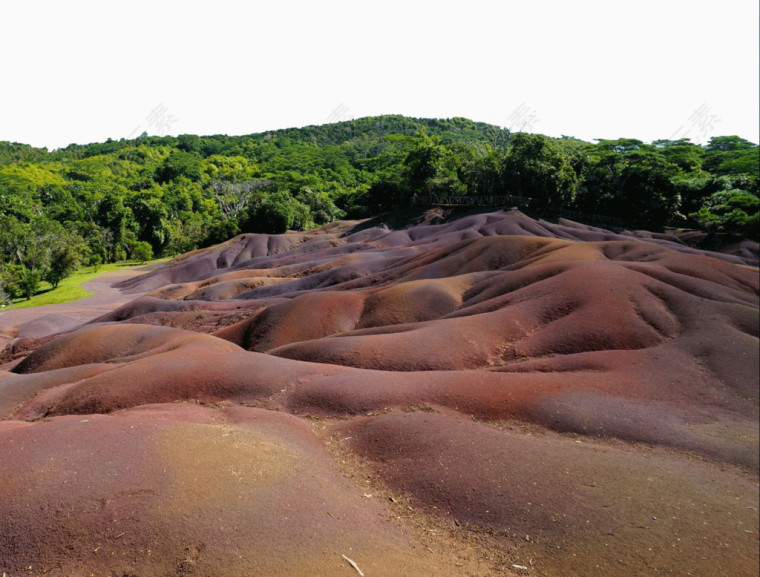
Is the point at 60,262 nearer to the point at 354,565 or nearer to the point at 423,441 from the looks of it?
the point at 423,441

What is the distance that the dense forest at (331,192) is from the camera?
50.2 metres

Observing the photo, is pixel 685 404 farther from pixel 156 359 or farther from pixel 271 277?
pixel 271 277

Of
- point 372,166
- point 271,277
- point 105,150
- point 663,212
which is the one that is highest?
point 105,150

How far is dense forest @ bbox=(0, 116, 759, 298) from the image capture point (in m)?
50.2

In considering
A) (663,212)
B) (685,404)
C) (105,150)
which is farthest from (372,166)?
(685,404)

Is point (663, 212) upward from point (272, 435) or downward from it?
upward

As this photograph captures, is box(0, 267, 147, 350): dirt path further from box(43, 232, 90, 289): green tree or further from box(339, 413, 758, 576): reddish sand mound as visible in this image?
box(339, 413, 758, 576): reddish sand mound

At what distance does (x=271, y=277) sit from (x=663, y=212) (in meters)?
44.2

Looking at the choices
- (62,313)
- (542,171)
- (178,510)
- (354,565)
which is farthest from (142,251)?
(354,565)

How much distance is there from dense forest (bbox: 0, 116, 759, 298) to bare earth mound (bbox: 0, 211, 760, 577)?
34361 millimetres

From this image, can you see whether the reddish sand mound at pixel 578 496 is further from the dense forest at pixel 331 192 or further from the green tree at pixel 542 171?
the green tree at pixel 542 171

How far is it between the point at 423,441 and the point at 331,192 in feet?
270

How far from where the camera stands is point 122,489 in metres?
6.57

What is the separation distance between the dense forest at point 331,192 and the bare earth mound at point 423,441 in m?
34.4
